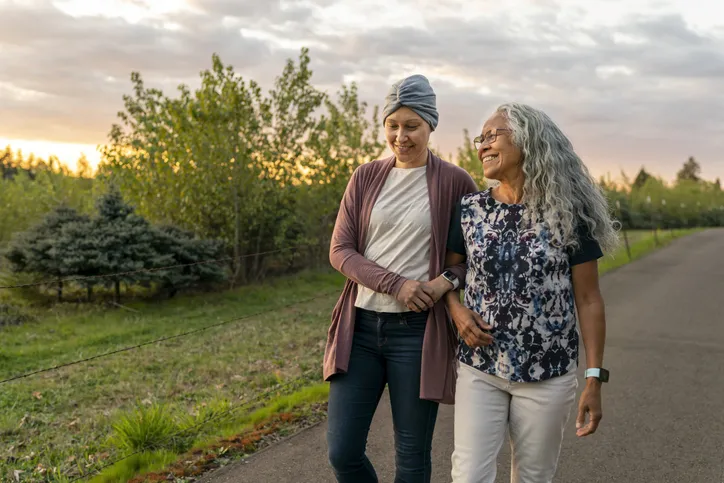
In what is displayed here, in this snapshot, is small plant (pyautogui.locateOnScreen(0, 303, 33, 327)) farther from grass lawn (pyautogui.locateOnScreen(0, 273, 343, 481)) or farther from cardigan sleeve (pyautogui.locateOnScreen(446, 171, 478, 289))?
cardigan sleeve (pyautogui.locateOnScreen(446, 171, 478, 289))

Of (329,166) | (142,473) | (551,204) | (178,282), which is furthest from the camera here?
(329,166)

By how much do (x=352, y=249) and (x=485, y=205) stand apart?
0.64m

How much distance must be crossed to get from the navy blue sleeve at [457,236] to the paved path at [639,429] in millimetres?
2007

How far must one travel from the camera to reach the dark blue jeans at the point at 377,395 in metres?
3.08

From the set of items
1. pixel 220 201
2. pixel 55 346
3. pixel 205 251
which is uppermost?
pixel 220 201

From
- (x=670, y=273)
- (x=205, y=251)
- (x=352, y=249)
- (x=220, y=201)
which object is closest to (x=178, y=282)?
(x=205, y=251)

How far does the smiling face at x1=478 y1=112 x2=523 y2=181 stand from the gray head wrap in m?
0.30

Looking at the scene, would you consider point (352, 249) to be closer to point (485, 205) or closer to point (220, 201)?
point (485, 205)

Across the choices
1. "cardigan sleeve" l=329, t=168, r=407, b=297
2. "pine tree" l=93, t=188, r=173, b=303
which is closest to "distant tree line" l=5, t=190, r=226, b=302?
"pine tree" l=93, t=188, r=173, b=303

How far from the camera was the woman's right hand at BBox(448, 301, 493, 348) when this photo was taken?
284cm

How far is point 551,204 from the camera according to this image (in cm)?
277

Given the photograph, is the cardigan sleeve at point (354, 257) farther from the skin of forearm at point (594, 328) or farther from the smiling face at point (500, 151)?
the skin of forearm at point (594, 328)

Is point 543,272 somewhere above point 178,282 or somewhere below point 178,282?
above

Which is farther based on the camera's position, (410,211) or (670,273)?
(670,273)
